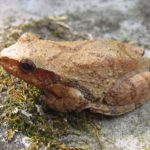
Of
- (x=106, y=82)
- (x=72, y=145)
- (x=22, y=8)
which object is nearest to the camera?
(x=72, y=145)

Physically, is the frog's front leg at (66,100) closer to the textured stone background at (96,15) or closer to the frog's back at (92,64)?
the frog's back at (92,64)

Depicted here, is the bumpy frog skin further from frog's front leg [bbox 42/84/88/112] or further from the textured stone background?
the textured stone background

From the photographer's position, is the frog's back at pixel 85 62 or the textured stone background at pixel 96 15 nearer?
the frog's back at pixel 85 62

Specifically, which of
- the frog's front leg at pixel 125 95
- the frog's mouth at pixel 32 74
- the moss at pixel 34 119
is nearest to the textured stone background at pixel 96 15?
the frog's front leg at pixel 125 95

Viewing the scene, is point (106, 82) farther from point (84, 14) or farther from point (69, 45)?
point (84, 14)

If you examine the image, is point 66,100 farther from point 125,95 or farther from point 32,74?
point 125,95

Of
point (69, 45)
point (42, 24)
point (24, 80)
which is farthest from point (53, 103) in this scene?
point (42, 24)

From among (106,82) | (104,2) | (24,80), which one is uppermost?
(24,80)
